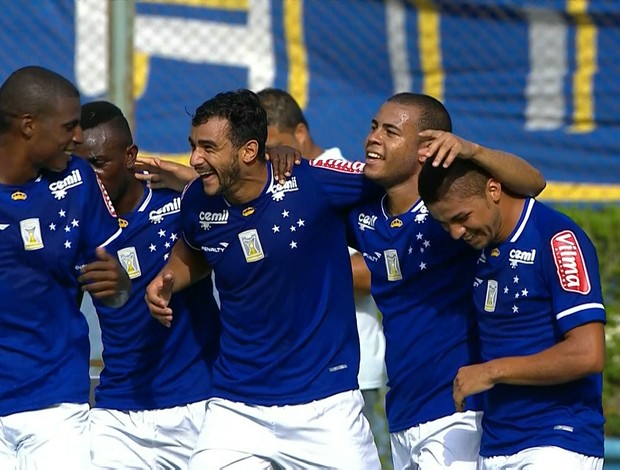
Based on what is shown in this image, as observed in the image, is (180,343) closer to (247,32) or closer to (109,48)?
(109,48)

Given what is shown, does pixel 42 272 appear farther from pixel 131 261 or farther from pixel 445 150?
pixel 445 150

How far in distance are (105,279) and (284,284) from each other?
0.68m

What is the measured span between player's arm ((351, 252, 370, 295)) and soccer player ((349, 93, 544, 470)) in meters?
0.85

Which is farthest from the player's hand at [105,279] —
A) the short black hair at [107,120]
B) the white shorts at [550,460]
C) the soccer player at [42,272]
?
the white shorts at [550,460]

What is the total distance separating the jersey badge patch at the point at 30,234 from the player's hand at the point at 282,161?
93 centimetres

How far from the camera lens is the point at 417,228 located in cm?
483

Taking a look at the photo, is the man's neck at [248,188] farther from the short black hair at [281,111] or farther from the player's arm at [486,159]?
the short black hair at [281,111]

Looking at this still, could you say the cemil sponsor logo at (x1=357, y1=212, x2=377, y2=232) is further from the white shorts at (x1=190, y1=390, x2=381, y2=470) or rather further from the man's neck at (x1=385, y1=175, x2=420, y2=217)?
the white shorts at (x1=190, y1=390, x2=381, y2=470)

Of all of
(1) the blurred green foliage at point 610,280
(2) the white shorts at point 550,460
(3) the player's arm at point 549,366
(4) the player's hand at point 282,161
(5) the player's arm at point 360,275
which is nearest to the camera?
(3) the player's arm at point 549,366

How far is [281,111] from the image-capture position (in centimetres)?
653

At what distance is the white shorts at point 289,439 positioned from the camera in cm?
489

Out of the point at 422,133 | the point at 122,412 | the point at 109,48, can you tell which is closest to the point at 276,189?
the point at 422,133

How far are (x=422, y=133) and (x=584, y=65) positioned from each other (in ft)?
14.2

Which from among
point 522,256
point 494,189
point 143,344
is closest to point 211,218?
point 143,344
